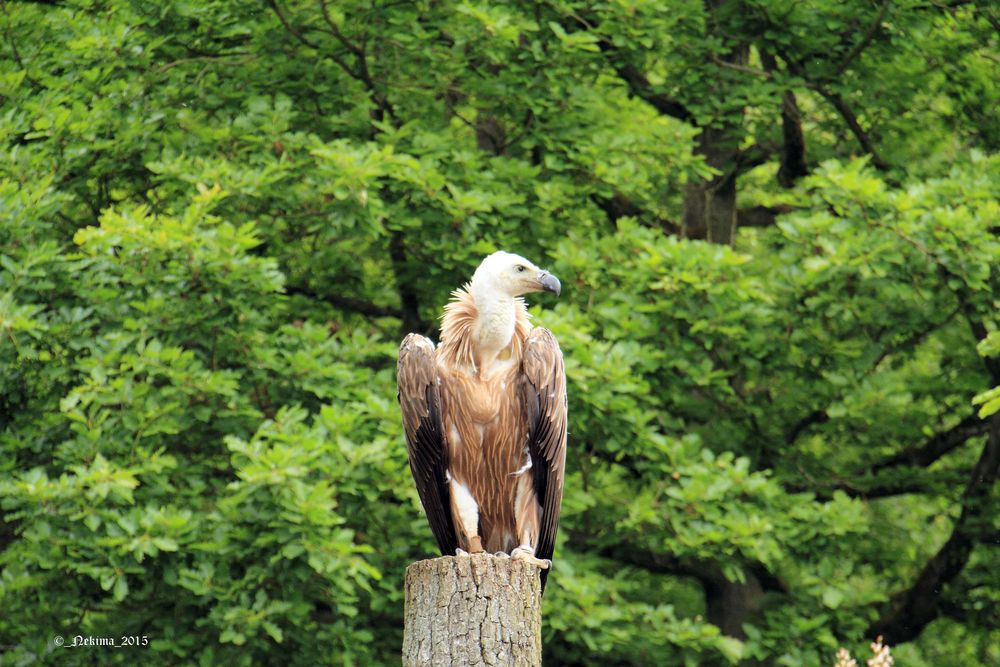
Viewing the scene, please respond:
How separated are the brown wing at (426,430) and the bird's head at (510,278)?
448 mm

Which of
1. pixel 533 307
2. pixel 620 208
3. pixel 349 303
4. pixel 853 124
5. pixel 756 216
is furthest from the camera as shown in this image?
pixel 756 216

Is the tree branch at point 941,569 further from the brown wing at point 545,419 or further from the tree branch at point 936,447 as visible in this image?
the brown wing at point 545,419

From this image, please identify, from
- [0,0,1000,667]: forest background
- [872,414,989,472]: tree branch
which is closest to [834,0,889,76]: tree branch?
[0,0,1000,667]: forest background

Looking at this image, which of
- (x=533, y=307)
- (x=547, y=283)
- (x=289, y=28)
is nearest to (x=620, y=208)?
(x=533, y=307)

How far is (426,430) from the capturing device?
6891 mm

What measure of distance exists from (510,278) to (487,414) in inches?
26.3

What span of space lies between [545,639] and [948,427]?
4.90 meters

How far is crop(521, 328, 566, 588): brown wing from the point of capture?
6.89m

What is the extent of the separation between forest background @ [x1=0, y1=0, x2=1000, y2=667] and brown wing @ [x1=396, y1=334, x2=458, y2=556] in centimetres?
220

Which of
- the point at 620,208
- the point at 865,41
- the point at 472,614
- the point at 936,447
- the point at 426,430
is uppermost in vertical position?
the point at 472,614

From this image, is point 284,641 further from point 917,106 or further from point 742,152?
point 917,106

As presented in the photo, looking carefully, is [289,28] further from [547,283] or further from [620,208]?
[547,283]

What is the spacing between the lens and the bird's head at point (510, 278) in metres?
6.83

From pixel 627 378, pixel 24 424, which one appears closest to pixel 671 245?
pixel 627 378
